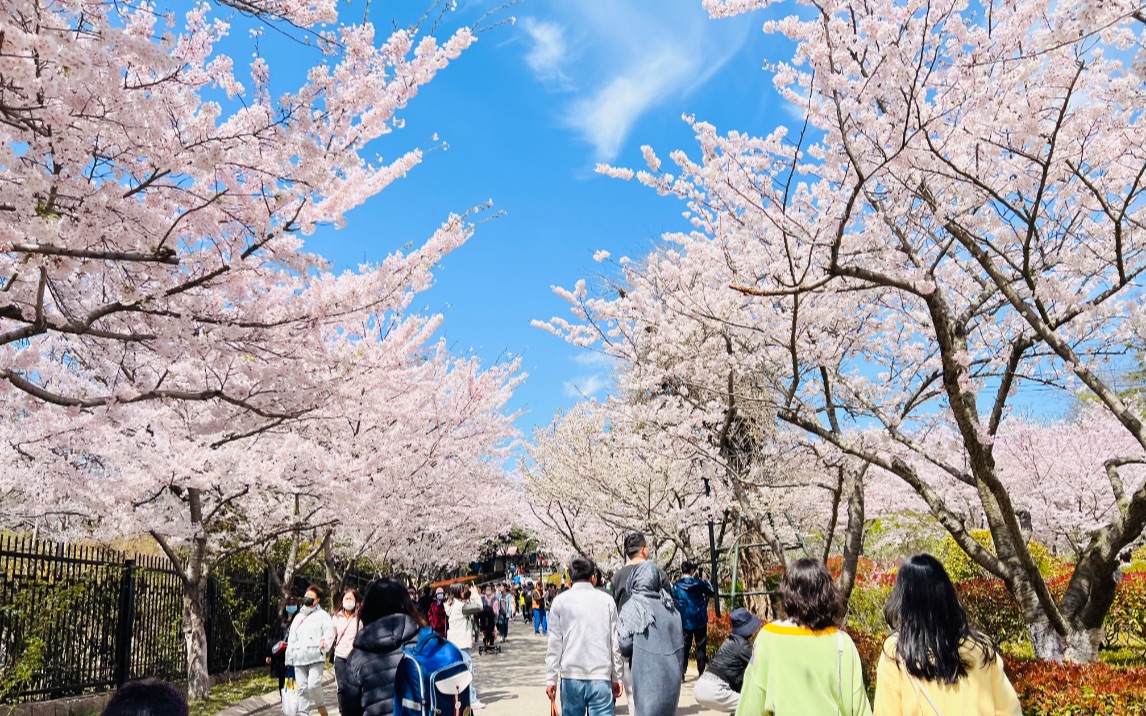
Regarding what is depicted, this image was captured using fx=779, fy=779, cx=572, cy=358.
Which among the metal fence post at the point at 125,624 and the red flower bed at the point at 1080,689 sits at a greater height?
the metal fence post at the point at 125,624

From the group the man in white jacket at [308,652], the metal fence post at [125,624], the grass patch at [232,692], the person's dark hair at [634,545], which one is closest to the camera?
the person's dark hair at [634,545]

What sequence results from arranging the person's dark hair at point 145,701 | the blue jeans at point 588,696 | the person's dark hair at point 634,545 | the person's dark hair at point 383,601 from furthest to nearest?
the person's dark hair at point 634,545, the blue jeans at point 588,696, the person's dark hair at point 383,601, the person's dark hair at point 145,701

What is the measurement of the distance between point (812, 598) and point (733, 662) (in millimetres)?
773

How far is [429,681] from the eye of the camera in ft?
11.4

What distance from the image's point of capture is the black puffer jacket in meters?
3.53

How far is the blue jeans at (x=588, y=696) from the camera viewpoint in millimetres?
5137

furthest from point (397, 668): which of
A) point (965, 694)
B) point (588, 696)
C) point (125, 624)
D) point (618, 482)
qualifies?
point (618, 482)

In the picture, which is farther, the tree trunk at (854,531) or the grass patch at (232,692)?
the grass patch at (232,692)

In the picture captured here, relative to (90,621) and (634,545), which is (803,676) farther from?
(90,621)

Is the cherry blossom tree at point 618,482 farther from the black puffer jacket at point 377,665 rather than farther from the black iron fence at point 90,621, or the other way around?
the black puffer jacket at point 377,665

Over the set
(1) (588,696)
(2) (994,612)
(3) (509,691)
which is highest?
(1) (588,696)

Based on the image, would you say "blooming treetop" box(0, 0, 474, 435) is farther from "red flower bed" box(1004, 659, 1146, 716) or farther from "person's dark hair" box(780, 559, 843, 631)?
"red flower bed" box(1004, 659, 1146, 716)

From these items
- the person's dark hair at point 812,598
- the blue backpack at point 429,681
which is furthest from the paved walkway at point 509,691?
the person's dark hair at point 812,598

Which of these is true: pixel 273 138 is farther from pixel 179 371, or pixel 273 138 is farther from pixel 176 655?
pixel 176 655
